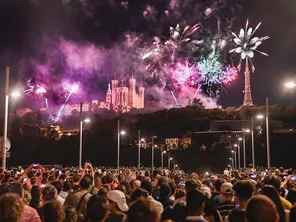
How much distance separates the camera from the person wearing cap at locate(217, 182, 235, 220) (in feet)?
26.4

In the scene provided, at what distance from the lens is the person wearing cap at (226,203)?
26.4ft

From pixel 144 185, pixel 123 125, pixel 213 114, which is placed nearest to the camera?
pixel 144 185

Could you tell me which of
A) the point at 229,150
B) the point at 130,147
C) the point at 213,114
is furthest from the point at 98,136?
the point at 213,114

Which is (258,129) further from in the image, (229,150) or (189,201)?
(189,201)

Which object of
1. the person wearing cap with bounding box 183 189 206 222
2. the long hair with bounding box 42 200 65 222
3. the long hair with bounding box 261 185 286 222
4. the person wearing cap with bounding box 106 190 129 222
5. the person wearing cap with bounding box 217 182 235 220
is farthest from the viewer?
the person wearing cap with bounding box 217 182 235 220

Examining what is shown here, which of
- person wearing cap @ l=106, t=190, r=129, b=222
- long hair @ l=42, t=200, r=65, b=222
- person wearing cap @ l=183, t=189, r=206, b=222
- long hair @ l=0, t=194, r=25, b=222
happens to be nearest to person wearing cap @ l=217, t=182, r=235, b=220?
person wearing cap @ l=106, t=190, r=129, b=222

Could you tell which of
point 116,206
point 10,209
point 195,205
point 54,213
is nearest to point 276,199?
point 195,205

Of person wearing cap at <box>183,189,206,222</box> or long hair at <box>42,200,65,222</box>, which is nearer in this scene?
long hair at <box>42,200,65,222</box>

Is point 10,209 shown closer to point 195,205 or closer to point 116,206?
point 116,206

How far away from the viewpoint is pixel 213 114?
443ft

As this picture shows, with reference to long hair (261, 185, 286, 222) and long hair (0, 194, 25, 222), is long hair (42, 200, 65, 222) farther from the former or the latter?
long hair (261, 185, 286, 222)

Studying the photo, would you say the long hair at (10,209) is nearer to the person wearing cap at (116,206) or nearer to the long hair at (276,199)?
the person wearing cap at (116,206)

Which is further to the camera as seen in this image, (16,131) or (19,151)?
(16,131)

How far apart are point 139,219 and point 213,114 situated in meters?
132
